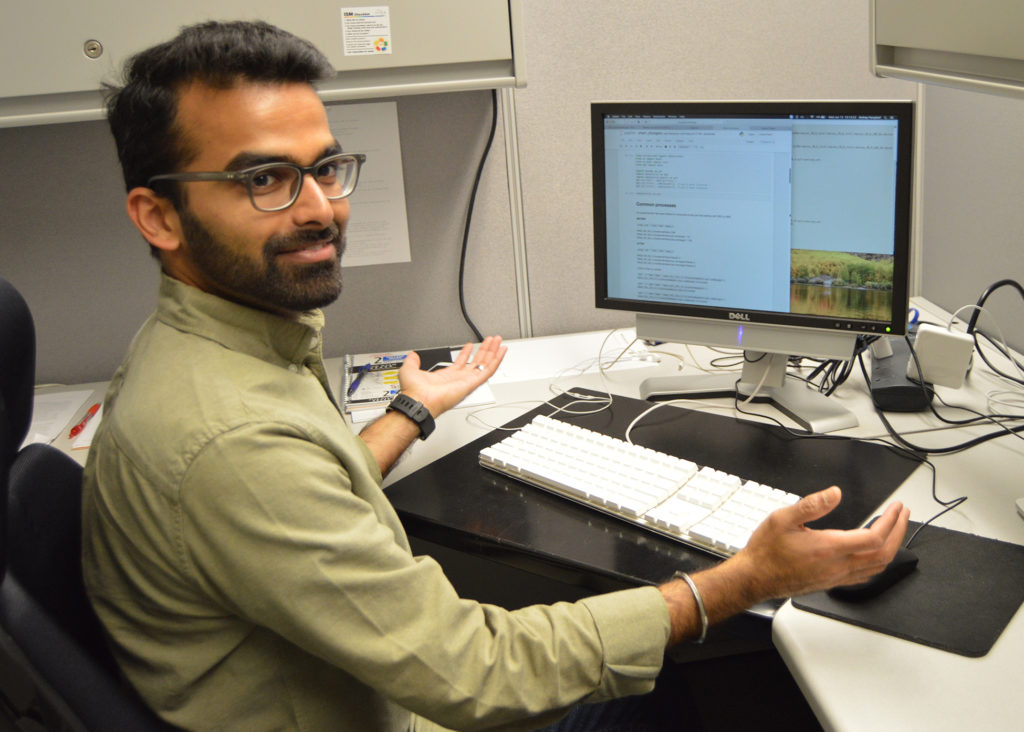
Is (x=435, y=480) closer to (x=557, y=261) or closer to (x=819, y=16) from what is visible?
(x=557, y=261)

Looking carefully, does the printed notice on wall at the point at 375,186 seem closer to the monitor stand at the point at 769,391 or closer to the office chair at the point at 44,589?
the monitor stand at the point at 769,391

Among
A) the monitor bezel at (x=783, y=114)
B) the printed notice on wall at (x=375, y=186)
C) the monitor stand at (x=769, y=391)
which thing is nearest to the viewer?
the monitor bezel at (x=783, y=114)

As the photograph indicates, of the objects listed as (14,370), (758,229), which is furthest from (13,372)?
(758,229)

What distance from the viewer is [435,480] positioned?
3.72 ft

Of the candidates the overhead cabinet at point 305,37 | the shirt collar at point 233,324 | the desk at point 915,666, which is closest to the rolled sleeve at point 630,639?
the desk at point 915,666

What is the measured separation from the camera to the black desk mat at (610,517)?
37.2 inches

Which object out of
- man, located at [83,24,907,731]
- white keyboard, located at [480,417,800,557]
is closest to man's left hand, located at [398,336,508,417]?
white keyboard, located at [480,417,800,557]

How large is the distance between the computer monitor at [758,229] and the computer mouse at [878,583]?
35cm

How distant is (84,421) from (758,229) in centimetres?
106

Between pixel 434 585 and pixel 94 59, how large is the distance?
2.87ft

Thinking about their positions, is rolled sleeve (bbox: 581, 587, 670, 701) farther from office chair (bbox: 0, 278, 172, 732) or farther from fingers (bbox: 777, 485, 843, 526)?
office chair (bbox: 0, 278, 172, 732)

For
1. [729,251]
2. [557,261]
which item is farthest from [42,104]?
[729,251]

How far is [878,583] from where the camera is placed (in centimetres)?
84

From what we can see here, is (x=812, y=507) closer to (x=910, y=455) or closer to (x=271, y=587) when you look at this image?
Result: (x=910, y=455)
